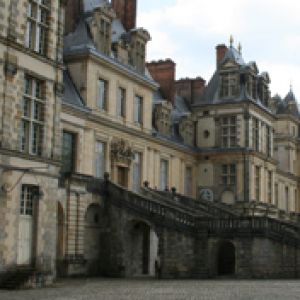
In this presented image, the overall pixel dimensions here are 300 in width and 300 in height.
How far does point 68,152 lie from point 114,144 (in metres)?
3.78

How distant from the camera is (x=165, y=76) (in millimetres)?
46062

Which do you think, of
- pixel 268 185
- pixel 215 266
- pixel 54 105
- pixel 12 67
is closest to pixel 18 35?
pixel 12 67

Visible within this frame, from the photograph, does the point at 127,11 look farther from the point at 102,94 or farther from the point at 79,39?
the point at 102,94

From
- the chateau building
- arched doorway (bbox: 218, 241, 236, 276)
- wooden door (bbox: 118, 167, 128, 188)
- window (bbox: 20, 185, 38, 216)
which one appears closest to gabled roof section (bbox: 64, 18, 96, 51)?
the chateau building

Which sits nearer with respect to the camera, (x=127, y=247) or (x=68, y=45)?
(x=127, y=247)

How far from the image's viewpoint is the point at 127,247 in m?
32.0

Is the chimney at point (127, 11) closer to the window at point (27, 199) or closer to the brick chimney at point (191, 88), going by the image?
the brick chimney at point (191, 88)

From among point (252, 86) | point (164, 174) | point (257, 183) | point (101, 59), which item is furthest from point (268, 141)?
point (101, 59)

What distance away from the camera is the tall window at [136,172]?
3778 centimetres

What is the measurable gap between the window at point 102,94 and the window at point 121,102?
4.31 ft

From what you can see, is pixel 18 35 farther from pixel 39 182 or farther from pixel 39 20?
pixel 39 182

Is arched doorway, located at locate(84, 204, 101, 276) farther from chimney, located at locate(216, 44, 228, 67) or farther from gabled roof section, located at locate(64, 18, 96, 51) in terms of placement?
chimney, located at locate(216, 44, 228, 67)

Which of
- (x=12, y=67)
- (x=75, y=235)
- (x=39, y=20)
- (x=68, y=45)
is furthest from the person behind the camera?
(x=68, y=45)

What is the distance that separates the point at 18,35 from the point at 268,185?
93.6 ft
